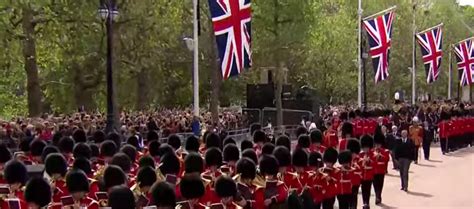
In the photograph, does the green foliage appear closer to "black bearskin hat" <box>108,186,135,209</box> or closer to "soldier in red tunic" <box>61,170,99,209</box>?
"soldier in red tunic" <box>61,170,99,209</box>

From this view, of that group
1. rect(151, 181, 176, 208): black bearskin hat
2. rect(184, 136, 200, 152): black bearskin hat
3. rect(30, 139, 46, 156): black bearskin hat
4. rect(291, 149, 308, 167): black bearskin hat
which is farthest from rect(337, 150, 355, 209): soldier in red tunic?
rect(151, 181, 176, 208): black bearskin hat

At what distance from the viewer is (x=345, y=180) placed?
40.9ft

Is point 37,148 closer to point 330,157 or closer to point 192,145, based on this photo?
point 192,145

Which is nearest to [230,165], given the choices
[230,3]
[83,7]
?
[230,3]

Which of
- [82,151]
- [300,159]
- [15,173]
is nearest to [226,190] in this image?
[15,173]

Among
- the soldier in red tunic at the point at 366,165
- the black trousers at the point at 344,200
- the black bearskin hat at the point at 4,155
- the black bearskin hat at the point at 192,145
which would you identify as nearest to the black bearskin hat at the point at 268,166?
the black trousers at the point at 344,200

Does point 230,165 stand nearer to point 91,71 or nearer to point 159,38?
point 159,38

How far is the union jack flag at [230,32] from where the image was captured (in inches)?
763

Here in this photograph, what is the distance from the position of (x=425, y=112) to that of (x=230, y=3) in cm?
1435

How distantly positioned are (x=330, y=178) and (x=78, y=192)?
451cm

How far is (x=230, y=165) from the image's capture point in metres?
11.2

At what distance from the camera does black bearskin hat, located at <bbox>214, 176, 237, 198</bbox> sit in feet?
27.6

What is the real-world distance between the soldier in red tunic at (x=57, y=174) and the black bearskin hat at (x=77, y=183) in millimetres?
177

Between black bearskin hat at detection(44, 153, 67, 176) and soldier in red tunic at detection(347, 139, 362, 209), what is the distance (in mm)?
4824
